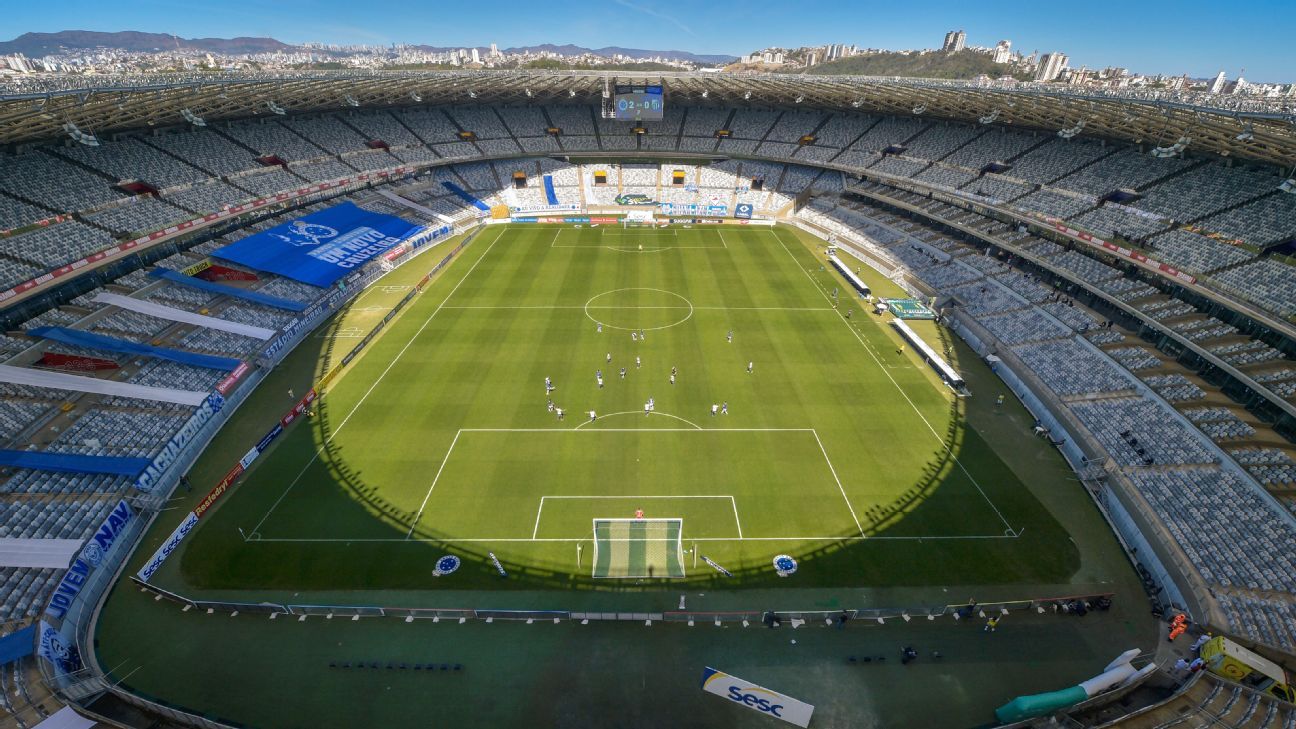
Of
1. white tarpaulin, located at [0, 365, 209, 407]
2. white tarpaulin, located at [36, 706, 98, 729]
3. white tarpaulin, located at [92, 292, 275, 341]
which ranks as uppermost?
white tarpaulin, located at [92, 292, 275, 341]

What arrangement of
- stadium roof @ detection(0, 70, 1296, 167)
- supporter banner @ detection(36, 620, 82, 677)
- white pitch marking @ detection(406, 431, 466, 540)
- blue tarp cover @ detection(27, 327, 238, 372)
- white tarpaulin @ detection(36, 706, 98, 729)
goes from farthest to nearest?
stadium roof @ detection(0, 70, 1296, 167) → blue tarp cover @ detection(27, 327, 238, 372) → white pitch marking @ detection(406, 431, 466, 540) → supporter banner @ detection(36, 620, 82, 677) → white tarpaulin @ detection(36, 706, 98, 729)

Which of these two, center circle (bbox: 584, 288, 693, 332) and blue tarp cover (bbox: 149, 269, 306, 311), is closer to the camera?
blue tarp cover (bbox: 149, 269, 306, 311)

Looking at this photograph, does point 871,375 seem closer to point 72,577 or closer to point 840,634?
point 840,634

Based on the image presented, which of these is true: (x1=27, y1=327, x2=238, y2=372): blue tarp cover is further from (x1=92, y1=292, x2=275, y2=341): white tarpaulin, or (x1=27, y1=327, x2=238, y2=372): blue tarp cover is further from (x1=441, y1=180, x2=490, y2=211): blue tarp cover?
(x1=441, y1=180, x2=490, y2=211): blue tarp cover

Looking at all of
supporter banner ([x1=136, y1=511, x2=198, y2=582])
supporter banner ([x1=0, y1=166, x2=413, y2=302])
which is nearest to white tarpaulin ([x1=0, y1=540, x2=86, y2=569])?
supporter banner ([x1=136, y1=511, x2=198, y2=582])

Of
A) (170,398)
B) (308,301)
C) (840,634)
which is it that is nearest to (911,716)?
(840,634)

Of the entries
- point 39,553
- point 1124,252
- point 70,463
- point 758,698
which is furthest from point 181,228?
point 1124,252
